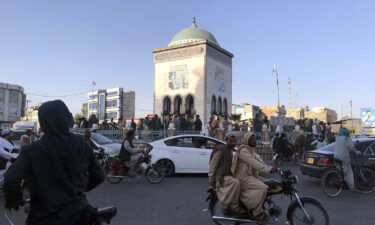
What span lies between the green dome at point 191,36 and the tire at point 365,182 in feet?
97.6

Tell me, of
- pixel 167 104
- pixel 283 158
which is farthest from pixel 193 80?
pixel 283 158

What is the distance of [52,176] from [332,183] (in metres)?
7.35

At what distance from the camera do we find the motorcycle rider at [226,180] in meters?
4.96

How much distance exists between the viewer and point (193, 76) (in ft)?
116

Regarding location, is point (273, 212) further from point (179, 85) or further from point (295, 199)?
point (179, 85)

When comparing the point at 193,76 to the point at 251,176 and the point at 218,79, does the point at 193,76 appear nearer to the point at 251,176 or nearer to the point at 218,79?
the point at 218,79

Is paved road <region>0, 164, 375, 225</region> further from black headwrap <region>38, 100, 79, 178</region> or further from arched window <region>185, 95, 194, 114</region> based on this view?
arched window <region>185, 95, 194, 114</region>

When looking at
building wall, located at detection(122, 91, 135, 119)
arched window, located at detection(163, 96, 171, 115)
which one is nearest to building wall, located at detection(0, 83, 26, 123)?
building wall, located at detection(122, 91, 135, 119)

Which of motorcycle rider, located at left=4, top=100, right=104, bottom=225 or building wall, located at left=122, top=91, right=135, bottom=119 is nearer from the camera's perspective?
motorcycle rider, located at left=4, top=100, right=104, bottom=225

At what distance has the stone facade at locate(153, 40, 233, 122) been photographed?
114ft

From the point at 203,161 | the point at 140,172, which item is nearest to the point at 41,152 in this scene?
the point at 140,172

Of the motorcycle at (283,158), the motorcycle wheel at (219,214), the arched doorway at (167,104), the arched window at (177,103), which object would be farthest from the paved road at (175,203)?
the arched doorway at (167,104)

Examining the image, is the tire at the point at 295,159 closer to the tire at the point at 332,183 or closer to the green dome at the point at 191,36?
the tire at the point at 332,183

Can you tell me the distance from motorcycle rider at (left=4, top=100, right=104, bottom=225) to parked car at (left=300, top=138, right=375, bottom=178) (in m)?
8.12
